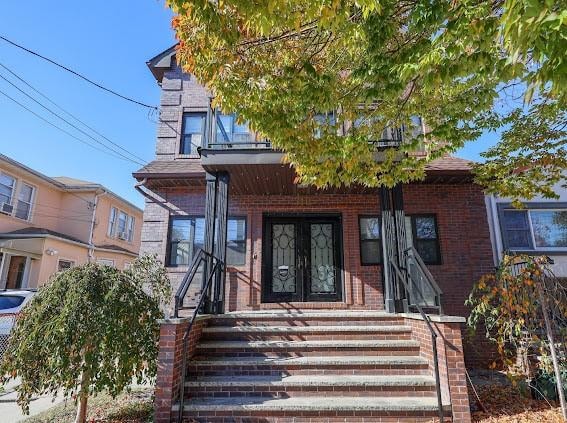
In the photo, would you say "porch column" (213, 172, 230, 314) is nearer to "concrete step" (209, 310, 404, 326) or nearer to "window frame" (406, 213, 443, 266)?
"concrete step" (209, 310, 404, 326)

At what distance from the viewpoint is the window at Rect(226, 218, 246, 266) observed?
7.79m

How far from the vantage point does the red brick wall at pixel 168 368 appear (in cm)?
395

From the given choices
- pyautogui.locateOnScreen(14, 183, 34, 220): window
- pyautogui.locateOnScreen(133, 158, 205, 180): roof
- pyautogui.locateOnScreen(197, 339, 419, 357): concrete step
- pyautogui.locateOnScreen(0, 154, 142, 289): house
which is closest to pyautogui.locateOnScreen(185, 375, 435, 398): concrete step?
pyautogui.locateOnScreen(197, 339, 419, 357): concrete step

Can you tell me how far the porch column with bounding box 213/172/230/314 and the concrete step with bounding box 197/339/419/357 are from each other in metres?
1.04

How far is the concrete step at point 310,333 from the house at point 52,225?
10.6 m

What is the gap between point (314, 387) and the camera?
428 centimetres

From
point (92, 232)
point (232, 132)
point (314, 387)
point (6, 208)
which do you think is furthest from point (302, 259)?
point (6, 208)

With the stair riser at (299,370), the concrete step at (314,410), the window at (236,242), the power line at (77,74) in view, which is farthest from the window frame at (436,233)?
the power line at (77,74)

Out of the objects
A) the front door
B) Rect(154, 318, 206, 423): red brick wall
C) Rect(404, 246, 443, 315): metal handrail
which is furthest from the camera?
the front door

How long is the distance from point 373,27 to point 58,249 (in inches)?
617

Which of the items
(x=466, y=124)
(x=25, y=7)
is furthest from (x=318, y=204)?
(x=25, y=7)

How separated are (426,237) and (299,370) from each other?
4.84 m

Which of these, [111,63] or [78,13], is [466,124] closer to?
[78,13]

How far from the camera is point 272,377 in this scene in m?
4.51
